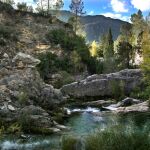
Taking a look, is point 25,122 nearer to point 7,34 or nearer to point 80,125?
point 80,125

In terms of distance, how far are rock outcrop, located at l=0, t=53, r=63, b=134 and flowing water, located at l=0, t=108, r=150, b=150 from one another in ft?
10.2

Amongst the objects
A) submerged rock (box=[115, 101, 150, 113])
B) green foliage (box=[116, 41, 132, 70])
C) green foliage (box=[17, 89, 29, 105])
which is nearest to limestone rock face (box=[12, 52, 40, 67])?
green foliage (box=[17, 89, 29, 105])

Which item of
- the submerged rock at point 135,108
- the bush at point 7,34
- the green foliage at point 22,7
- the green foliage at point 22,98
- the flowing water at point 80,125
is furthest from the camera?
the green foliage at point 22,7

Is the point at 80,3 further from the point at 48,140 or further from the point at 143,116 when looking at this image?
the point at 48,140

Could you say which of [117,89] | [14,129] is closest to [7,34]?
[117,89]

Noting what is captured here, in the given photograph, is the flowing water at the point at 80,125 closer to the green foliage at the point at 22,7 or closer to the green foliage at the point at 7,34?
the green foliage at the point at 7,34

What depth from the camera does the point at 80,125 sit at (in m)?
43.4

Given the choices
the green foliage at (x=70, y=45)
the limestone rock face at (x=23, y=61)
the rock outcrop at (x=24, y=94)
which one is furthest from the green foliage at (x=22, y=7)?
the rock outcrop at (x=24, y=94)

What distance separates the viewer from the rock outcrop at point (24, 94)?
40688 mm

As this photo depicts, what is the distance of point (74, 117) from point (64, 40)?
5138 cm

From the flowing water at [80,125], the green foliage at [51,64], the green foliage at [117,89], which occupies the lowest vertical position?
the flowing water at [80,125]

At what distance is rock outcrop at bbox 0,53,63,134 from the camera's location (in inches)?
1602

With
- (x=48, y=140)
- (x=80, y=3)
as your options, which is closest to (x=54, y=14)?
(x=80, y=3)

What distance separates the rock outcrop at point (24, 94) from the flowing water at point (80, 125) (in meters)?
3.10
